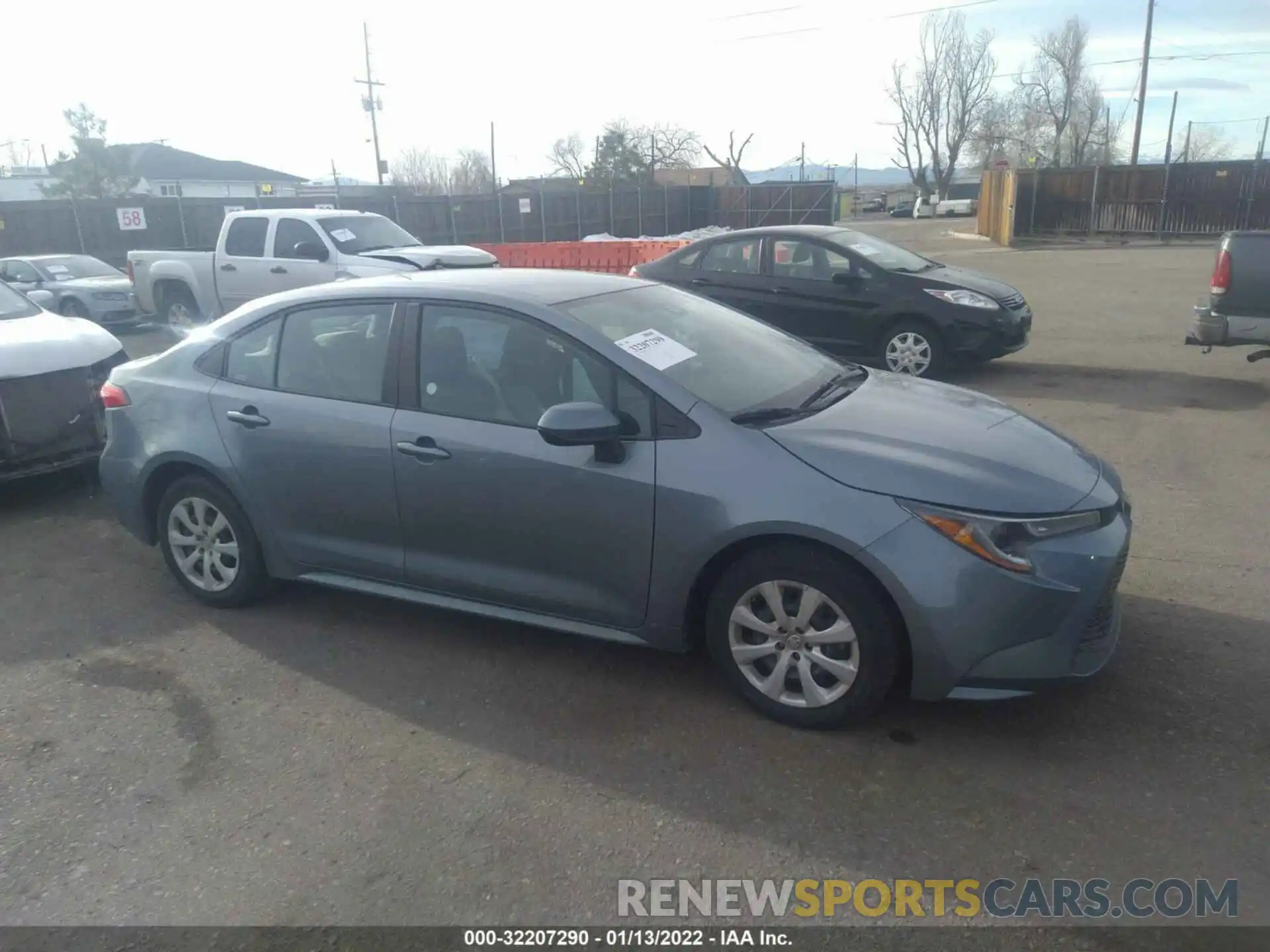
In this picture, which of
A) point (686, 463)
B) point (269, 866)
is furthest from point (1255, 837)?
point (269, 866)

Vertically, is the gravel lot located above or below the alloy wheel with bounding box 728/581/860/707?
below

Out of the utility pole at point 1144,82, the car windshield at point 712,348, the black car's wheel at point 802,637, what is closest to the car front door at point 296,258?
the car windshield at point 712,348

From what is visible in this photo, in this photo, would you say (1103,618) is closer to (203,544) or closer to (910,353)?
(203,544)

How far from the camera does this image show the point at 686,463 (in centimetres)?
379

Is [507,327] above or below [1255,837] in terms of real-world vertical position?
above

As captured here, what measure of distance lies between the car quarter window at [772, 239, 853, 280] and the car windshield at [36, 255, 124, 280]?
1268 cm

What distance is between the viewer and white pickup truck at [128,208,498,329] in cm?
1320

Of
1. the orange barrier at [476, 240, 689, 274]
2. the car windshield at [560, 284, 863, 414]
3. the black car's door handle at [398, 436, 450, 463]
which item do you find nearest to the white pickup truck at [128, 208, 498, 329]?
the orange barrier at [476, 240, 689, 274]

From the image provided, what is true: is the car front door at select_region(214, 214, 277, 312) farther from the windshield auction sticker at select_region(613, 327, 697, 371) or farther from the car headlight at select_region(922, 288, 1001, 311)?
the windshield auction sticker at select_region(613, 327, 697, 371)

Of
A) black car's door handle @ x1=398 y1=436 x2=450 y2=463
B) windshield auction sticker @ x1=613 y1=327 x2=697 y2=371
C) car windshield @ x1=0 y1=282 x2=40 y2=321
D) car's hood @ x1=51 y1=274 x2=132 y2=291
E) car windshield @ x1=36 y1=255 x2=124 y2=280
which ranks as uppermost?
windshield auction sticker @ x1=613 y1=327 x2=697 y2=371

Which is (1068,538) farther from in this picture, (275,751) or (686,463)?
(275,751)

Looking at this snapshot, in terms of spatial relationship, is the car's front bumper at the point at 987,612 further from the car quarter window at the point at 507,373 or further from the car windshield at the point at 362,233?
the car windshield at the point at 362,233

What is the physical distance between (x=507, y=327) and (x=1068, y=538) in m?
2.35

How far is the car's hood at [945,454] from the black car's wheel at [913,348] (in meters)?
5.76
